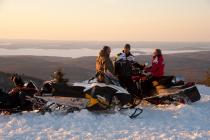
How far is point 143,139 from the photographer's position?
844 cm

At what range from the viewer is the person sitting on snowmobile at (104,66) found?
11.3m

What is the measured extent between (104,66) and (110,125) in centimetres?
226

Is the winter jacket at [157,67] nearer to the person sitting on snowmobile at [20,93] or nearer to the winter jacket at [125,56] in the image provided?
the winter jacket at [125,56]

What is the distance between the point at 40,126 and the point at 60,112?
1.42m

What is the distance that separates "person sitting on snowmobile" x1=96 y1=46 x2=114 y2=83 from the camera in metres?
11.3

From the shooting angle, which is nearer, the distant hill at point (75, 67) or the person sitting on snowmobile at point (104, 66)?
the person sitting on snowmobile at point (104, 66)

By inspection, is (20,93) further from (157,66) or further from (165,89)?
(157,66)

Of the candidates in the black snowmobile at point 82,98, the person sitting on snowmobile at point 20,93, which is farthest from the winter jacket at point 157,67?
the person sitting on snowmobile at point 20,93

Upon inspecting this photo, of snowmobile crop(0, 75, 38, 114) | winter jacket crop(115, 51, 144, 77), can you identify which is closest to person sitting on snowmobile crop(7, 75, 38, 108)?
snowmobile crop(0, 75, 38, 114)

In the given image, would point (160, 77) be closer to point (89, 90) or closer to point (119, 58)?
point (119, 58)

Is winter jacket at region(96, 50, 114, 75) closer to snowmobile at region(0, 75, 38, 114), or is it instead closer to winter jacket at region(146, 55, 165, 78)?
snowmobile at region(0, 75, 38, 114)

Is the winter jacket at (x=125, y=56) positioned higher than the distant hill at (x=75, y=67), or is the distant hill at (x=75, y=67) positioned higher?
the winter jacket at (x=125, y=56)

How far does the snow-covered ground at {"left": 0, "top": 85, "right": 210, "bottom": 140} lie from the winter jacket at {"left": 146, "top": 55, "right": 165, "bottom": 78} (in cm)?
220

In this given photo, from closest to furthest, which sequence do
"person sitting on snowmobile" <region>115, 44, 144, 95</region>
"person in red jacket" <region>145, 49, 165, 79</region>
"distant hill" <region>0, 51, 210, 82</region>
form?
"person sitting on snowmobile" <region>115, 44, 144, 95</region> → "person in red jacket" <region>145, 49, 165, 79</region> → "distant hill" <region>0, 51, 210, 82</region>
